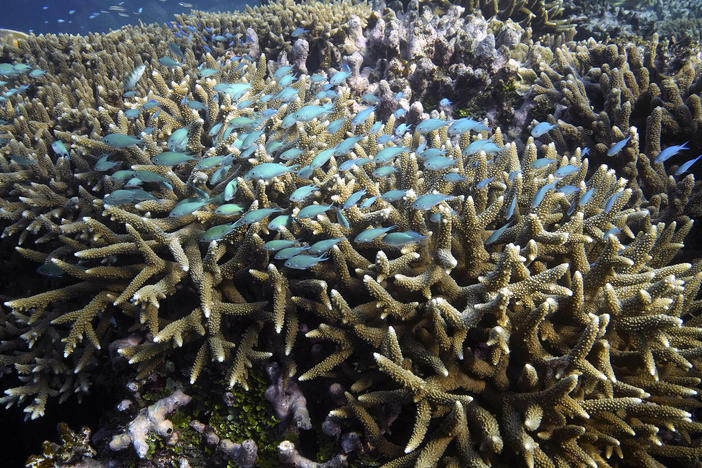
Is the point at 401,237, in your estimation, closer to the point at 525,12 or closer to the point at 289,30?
the point at 289,30

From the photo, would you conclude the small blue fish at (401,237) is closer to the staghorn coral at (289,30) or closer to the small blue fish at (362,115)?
the small blue fish at (362,115)

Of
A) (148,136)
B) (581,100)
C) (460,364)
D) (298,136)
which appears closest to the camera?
(460,364)

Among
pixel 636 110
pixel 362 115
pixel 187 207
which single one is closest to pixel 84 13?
pixel 362 115

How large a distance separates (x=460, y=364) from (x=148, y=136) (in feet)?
11.4

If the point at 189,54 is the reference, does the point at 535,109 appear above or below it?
below

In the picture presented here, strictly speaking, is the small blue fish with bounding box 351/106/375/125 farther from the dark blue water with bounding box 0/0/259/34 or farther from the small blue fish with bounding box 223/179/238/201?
the dark blue water with bounding box 0/0/259/34

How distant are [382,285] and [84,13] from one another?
53.8 m

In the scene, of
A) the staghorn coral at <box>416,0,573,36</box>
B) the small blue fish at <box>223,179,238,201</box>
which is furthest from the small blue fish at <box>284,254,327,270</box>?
the staghorn coral at <box>416,0,573,36</box>

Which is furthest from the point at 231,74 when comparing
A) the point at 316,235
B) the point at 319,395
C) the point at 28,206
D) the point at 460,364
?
the point at 460,364

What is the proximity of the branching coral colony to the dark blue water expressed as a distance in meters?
39.6

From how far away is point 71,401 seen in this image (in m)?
3.66

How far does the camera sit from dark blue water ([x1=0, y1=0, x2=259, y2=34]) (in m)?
38.8

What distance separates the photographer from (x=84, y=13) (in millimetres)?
39562

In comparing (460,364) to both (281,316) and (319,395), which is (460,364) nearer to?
(319,395)
